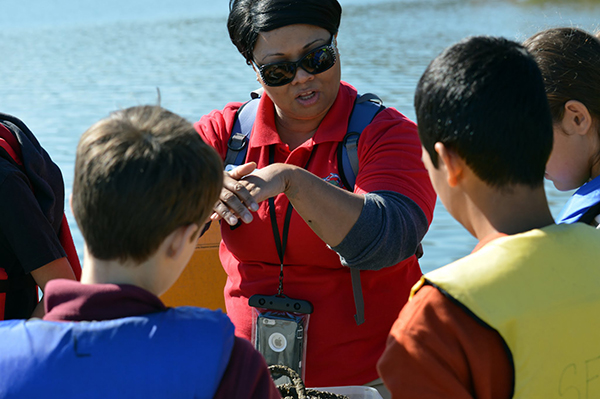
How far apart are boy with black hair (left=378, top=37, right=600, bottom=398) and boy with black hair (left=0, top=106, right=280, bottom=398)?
33cm

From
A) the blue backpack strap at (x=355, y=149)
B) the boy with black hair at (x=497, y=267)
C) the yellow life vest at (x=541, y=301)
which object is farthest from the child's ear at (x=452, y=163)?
the blue backpack strap at (x=355, y=149)

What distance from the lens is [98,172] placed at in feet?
4.34

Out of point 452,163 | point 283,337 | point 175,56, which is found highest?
point 452,163

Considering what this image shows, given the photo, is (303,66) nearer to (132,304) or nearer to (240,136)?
(240,136)

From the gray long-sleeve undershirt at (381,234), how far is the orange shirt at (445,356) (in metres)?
0.72

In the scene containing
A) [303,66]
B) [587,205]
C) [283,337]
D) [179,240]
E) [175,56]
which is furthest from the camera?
[175,56]

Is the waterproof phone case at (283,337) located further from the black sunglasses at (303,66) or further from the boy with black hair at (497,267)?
the boy with black hair at (497,267)

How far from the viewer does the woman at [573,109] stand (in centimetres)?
186

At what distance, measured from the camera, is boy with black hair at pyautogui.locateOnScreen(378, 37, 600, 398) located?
4.23 ft

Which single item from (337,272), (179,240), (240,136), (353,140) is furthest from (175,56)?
(179,240)

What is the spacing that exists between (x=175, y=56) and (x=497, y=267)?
1542 cm

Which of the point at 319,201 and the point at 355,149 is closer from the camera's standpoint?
the point at 319,201

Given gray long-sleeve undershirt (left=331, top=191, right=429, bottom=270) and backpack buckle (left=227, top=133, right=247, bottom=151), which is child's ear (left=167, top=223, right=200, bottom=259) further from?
backpack buckle (left=227, top=133, right=247, bottom=151)

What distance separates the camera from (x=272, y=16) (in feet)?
7.52
